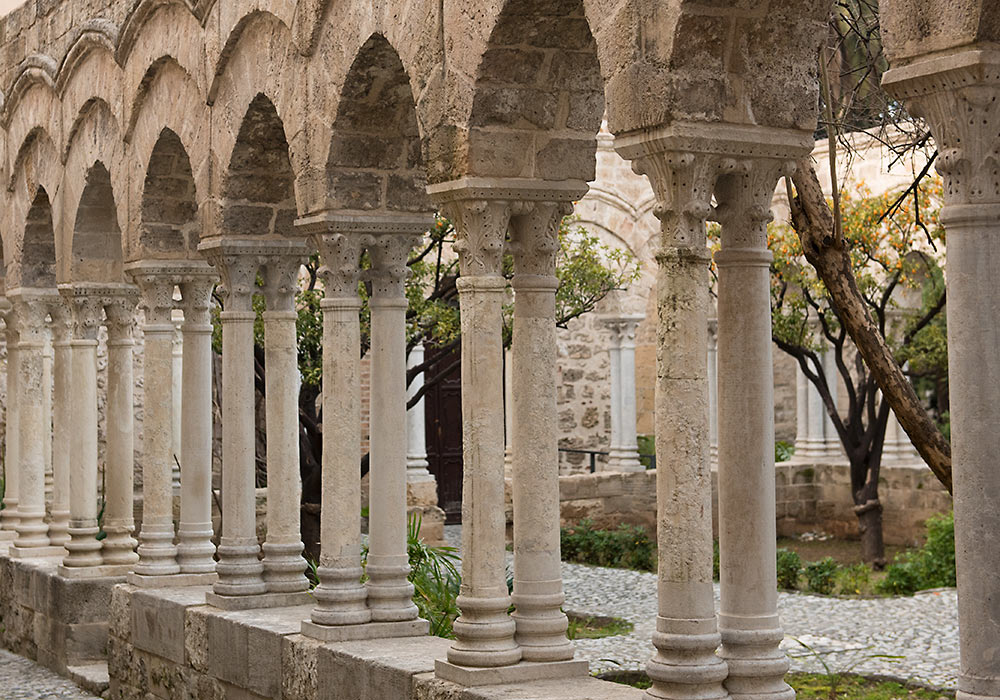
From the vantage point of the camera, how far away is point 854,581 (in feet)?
40.4

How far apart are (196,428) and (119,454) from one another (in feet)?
3.62

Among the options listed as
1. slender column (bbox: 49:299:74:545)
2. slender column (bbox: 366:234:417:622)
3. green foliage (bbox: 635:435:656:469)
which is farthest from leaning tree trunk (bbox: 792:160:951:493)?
green foliage (bbox: 635:435:656:469)

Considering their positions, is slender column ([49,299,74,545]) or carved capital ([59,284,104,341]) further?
slender column ([49,299,74,545])

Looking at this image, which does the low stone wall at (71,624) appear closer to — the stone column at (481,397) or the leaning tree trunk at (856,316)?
the stone column at (481,397)

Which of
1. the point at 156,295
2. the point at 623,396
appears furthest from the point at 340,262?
the point at 623,396

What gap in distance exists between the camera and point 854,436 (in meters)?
14.4

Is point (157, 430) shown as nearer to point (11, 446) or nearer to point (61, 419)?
point (61, 419)

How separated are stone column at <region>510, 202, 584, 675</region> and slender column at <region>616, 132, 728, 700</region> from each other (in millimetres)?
1000

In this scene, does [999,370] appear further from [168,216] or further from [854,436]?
[854,436]

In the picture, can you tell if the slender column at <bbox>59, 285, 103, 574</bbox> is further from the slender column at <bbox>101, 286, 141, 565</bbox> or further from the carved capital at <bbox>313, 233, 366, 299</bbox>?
the carved capital at <bbox>313, 233, 366, 299</bbox>

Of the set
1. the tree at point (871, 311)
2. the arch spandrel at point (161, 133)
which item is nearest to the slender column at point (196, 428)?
the arch spandrel at point (161, 133)

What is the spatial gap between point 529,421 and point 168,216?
3888 mm

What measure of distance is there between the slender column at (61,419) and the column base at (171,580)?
5.83 feet

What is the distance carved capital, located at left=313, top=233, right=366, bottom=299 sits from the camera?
6.91 metres
